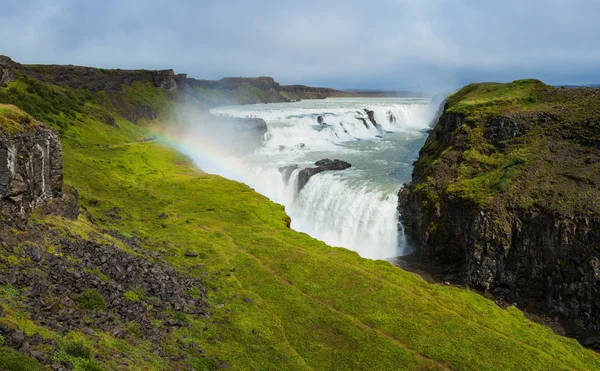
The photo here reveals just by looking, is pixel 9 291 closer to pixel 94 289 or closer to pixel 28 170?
pixel 94 289

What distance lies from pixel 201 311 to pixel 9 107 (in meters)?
15.0

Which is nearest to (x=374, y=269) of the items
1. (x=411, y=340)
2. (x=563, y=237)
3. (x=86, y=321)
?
(x=411, y=340)

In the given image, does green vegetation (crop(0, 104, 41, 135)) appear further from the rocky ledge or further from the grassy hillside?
the rocky ledge

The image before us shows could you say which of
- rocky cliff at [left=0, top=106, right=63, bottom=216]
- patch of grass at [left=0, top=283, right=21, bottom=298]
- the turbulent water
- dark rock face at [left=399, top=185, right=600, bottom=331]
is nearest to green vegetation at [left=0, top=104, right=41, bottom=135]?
rocky cliff at [left=0, top=106, right=63, bottom=216]

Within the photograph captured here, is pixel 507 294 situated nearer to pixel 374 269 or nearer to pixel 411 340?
pixel 374 269

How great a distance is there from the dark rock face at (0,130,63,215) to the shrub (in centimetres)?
623

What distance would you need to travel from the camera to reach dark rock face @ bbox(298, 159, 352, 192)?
2173 inches

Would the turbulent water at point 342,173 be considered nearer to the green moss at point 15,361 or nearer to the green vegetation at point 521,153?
the green vegetation at point 521,153

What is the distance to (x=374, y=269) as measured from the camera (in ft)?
90.7

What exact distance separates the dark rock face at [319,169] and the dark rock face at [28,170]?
110 feet

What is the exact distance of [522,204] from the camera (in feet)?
109

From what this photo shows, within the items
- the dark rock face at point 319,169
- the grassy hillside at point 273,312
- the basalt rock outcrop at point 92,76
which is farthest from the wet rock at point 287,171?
the basalt rock outcrop at point 92,76

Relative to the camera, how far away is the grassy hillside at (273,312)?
15.9m

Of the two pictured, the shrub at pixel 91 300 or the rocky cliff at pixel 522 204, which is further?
the rocky cliff at pixel 522 204
